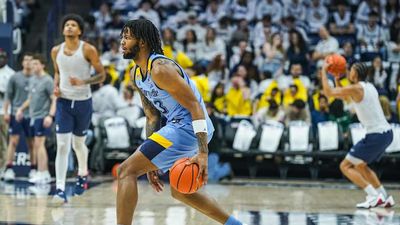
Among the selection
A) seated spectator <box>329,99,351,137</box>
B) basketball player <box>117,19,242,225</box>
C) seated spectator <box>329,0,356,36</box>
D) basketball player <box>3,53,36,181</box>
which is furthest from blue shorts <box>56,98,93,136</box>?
seated spectator <box>329,0,356,36</box>

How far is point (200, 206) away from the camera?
22.5ft

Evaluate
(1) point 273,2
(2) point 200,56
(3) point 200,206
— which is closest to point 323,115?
(2) point 200,56

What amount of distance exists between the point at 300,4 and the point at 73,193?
331 inches

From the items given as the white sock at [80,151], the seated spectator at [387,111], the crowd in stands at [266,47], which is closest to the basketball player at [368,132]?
the seated spectator at [387,111]

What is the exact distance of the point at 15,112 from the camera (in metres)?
13.4

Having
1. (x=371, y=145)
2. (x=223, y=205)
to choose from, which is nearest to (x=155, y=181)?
(x=223, y=205)

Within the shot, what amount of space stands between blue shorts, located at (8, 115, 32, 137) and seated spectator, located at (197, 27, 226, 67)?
4.13 metres

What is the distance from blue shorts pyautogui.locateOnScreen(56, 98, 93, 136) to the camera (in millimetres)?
10219

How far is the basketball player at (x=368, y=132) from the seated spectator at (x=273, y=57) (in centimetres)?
527

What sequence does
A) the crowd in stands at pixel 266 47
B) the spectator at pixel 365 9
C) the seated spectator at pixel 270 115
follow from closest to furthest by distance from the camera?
1. the seated spectator at pixel 270 115
2. the crowd in stands at pixel 266 47
3. the spectator at pixel 365 9

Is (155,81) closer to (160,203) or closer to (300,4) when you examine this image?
(160,203)

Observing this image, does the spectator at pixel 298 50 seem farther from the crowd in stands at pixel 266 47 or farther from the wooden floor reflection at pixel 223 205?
the wooden floor reflection at pixel 223 205

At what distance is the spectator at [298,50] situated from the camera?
52.2ft

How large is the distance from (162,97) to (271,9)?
37.9 feet
